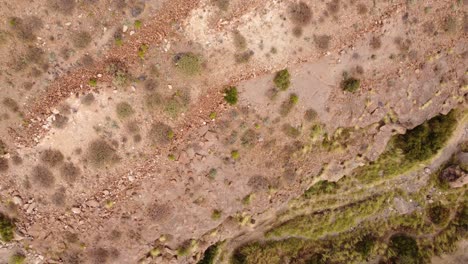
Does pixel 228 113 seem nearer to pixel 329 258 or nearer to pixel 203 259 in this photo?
pixel 203 259

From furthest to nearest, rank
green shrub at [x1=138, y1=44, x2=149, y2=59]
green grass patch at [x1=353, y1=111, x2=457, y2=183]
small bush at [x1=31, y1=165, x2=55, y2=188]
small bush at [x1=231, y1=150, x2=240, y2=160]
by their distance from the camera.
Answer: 1. green grass patch at [x1=353, y1=111, x2=457, y2=183]
2. small bush at [x1=231, y1=150, x2=240, y2=160]
3. small bush at [x1=31, y1=165, x2=55, y2=188]
4. green shrub at [x1=138, y1=44, x2=149, y2=59]

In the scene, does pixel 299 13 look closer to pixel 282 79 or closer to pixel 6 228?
pixel 282 79

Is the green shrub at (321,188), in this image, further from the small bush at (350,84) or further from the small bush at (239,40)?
the small bush at (239,40)

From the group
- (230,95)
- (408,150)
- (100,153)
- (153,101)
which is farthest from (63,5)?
(408,150)

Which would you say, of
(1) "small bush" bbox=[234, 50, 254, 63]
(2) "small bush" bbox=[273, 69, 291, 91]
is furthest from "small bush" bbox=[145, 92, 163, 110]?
(2) "small bush" bbox=[273, 69, 291, 91]

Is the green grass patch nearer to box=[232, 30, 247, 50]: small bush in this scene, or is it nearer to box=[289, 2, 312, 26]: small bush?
box=[289, 2, 312, 26]: small bush

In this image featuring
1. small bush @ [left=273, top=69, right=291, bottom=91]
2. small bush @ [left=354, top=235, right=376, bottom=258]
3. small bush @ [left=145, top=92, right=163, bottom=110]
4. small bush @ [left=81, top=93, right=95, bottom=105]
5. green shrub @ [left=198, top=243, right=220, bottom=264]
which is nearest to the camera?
small bush @ [left=81, top=93, right=95, bottom=105]
